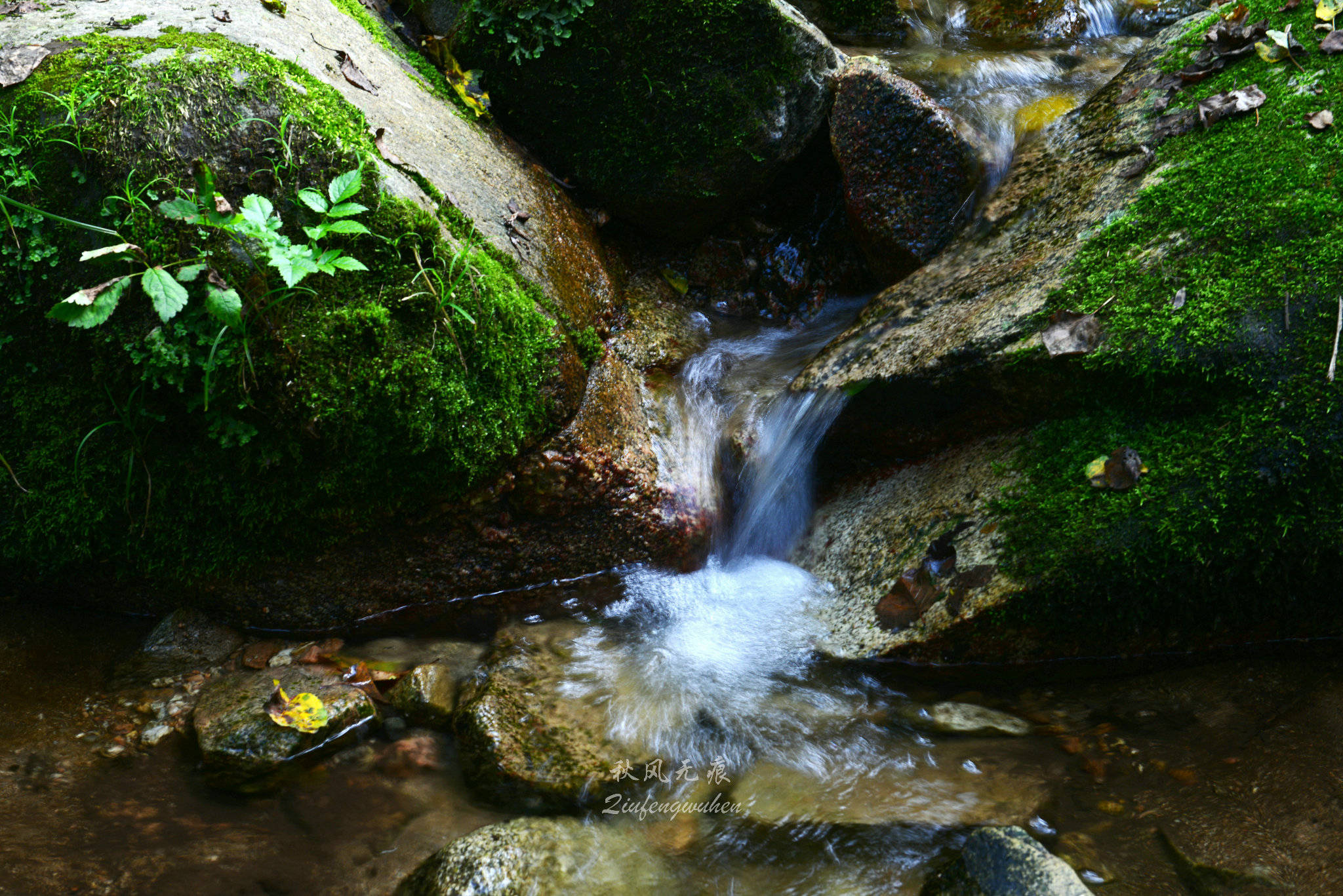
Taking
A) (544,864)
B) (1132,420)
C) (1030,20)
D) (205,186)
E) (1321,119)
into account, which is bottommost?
(544,864)

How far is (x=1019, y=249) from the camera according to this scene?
3.68 meters

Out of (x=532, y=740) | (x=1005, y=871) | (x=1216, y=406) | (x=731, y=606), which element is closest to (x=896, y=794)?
(x=1005, y=871)

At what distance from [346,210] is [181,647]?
2.07m

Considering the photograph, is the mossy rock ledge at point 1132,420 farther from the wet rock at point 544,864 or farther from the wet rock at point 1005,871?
the wet rock at point 544,864

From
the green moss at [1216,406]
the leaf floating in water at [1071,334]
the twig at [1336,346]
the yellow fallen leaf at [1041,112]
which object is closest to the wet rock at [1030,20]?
the yellow fallen leaf at [1041,112]

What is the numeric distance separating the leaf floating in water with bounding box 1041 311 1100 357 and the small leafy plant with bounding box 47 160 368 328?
2.74 metres

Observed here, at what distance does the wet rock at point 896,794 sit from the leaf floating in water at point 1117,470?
1146 mm

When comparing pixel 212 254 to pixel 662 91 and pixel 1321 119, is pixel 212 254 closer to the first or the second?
pixel 662 91

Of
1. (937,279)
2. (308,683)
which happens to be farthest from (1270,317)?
(308,683)

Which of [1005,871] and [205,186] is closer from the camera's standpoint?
[1005,871]

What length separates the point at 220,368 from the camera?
2.76 metres

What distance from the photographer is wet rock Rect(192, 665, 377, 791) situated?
2730 millimetres

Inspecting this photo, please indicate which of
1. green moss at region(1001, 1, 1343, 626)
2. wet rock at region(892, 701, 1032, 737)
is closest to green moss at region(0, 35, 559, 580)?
wet rock at region(892, 701, 1032, 737)

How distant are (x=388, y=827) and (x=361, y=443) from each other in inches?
57.3
